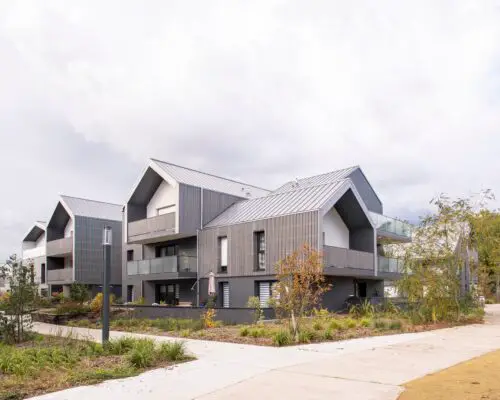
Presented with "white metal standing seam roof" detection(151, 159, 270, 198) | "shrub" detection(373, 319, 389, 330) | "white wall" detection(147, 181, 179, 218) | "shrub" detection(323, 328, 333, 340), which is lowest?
"shrub" detection(373, 319, 389, 330)

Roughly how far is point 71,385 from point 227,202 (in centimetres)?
2237

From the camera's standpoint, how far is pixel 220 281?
2745 centimetres

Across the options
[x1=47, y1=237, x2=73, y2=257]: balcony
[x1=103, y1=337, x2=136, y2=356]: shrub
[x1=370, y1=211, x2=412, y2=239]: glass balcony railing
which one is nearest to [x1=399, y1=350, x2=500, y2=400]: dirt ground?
[x1=103, y1=337, x2=136, y2=356]: shrub

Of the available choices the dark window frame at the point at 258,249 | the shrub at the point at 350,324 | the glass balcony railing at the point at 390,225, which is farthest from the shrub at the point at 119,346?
the glass balcony railing at the point at 390,225

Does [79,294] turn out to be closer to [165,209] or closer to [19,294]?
[165,209]

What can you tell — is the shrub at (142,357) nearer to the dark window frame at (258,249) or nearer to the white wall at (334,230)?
the dark window frame at (258,249)

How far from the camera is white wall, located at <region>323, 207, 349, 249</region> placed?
90.9 ft

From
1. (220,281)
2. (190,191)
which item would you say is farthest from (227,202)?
(220,281)

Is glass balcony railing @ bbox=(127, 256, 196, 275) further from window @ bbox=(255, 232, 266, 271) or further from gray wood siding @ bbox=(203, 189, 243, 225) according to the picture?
window @ bbox=(255, 232, 266, 271)

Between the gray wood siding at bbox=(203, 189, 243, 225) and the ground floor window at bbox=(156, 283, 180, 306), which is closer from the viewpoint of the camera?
the gray wood siding at bbox=(203, 189, 243, 225)

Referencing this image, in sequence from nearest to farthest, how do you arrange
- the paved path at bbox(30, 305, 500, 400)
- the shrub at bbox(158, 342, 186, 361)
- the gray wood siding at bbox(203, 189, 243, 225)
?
the paved path at bbox(30, 305, 500, 400), the shrub at bbox(158, 342, 186, 361), the gray wood siding at bbox(203, 189, 243, 225)

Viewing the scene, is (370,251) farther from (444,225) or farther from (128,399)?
(128,399)

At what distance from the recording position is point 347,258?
1022 inches

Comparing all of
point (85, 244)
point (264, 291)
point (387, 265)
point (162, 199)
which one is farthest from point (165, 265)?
point (85, 244)
